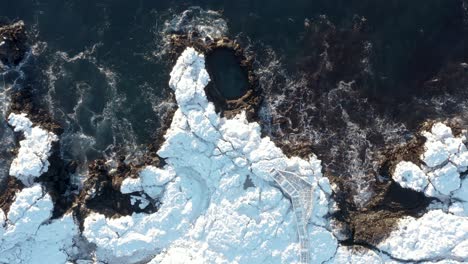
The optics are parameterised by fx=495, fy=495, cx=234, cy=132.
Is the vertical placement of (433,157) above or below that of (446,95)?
below

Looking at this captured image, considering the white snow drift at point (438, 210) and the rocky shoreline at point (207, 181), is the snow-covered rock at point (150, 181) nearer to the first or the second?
the rocky shoreline at point (207, 181)

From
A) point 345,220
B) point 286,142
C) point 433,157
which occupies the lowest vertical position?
point 345,220

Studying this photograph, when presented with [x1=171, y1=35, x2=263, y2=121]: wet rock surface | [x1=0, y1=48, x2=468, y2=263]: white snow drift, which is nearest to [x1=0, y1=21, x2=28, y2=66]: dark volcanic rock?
[x1=0, y1=48, x2=468, y2=263]: white snow drift

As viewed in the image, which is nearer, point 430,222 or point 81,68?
point 430,222

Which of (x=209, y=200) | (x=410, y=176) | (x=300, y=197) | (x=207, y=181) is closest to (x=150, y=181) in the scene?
(x=207, y=181)

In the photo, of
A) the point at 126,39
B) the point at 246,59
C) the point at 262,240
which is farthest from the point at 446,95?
the point at 126,39

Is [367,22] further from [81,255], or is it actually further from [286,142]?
[81,255]
